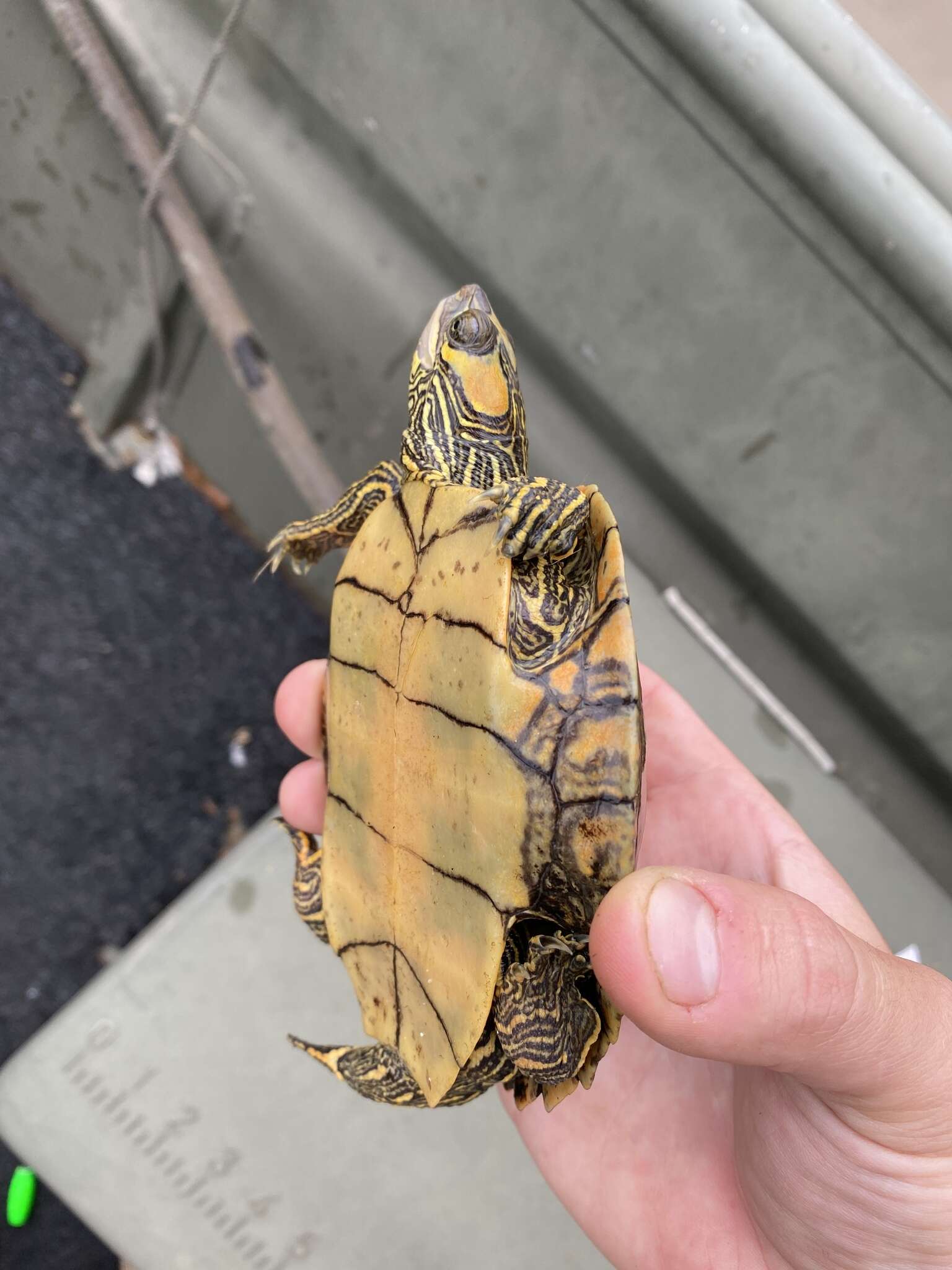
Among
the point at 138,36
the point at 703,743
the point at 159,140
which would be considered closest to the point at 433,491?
the point at 703,743

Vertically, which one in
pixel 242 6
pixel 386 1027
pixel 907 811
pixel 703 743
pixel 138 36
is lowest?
pixel 907 811

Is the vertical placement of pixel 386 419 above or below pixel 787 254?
above

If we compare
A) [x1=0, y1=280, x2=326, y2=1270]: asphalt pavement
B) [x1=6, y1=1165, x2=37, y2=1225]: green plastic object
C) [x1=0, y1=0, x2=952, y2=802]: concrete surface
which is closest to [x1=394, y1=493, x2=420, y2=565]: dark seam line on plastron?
[x1=0, y1=0, x2=952, y2=802]: concrete surface

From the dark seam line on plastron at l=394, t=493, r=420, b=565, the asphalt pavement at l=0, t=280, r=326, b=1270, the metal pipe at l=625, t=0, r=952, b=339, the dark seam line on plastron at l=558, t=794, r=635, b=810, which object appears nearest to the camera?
the dark seam line on plastron at l=558, t=794, r=635, b=810

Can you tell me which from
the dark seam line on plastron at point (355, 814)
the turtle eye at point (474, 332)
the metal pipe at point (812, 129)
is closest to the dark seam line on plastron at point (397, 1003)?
the dark seam line on plastron at point (355, 814)

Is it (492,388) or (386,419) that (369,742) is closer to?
(492,388)

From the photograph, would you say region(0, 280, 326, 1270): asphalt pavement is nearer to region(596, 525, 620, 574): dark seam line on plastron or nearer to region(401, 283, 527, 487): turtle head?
region(401, 283, 527, 487): turtle head

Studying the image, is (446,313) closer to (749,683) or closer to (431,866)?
(431,866)
